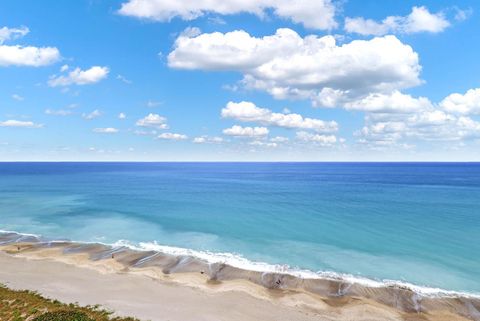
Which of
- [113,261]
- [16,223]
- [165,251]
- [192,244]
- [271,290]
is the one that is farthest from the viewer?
[16,223]

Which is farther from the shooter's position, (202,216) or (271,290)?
(202,216)

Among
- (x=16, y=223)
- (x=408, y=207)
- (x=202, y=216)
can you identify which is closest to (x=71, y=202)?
(x=16, y=223)

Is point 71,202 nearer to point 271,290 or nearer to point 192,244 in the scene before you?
point 192,244

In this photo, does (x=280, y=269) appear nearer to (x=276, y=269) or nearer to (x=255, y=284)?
(x=276, y=269)

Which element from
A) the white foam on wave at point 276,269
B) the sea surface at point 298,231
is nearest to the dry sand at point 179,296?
the white foam on wave at point 276,269

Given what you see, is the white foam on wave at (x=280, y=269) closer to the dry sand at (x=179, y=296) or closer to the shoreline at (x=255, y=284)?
the shoreline at (x=255, y=284)

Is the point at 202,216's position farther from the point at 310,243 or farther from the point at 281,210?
the point at 310,243

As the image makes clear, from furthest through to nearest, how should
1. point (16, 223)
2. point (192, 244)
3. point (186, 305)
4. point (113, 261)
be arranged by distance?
point (16, 223)
point (192, 244)
point (113, 261)
point (186, 305)
